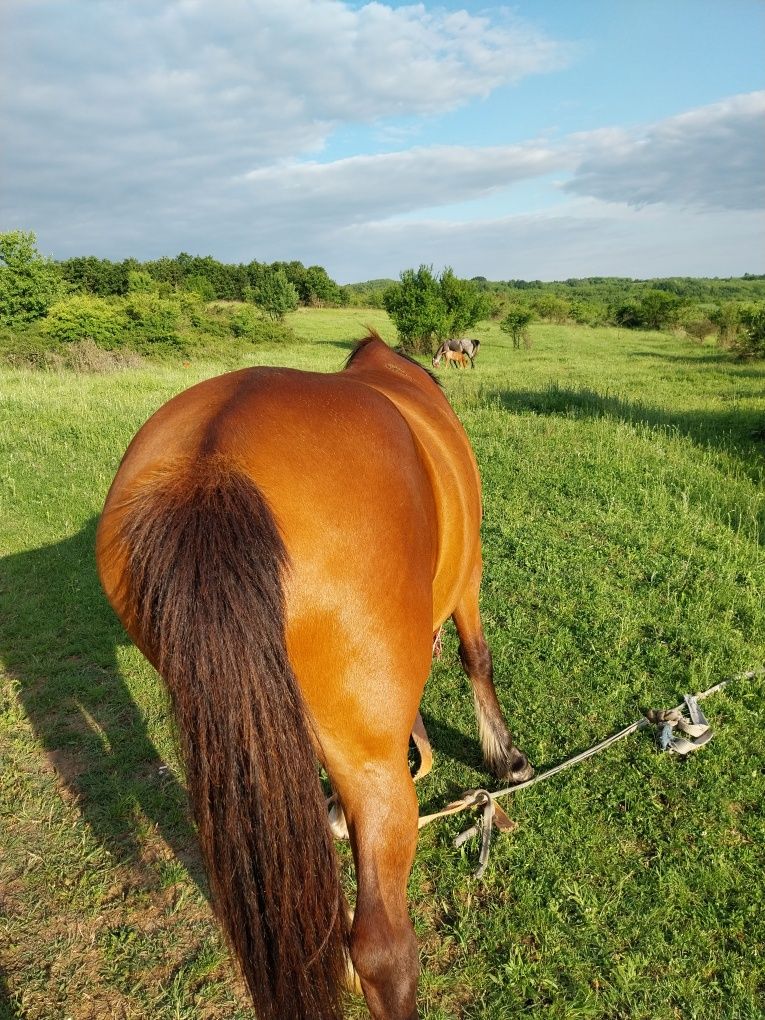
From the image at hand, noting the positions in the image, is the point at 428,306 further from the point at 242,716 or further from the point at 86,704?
the point at 242,716

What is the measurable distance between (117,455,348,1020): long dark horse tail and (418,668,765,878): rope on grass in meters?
1.14

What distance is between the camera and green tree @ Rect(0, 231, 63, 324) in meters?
30.0

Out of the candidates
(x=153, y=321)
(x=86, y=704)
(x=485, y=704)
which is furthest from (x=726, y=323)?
(x=86, y=704)

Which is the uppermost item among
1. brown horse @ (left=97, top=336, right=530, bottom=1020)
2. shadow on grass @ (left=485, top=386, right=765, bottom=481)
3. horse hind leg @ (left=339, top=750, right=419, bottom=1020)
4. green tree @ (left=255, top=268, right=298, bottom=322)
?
green tree @ (left=255, top=268, right=298, bottom=322)

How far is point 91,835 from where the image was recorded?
2760mm

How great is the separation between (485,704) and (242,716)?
2.10 metres

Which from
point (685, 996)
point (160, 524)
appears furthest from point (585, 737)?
point (160, 524)

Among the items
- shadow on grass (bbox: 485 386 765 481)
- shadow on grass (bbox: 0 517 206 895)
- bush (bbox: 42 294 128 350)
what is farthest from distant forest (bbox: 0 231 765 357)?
shadow on grass (bbox: 0 517 206 895)

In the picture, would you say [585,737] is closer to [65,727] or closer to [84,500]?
[65,727]

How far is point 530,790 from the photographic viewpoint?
2.93m

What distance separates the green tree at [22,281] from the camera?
29984mm

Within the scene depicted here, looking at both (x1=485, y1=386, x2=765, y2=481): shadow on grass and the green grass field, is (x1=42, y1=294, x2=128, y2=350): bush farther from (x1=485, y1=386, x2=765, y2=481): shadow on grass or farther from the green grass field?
the green grass field

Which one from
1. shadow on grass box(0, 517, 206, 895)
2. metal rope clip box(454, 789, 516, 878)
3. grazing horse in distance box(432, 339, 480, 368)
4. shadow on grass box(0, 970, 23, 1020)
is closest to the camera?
shadow on grass box(0, 970, 23, 1020)

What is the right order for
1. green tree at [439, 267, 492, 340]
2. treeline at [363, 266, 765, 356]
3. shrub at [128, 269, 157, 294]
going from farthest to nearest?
shrub at [128, 269, 157, 294] → green tree at [439, 267, 492, 340] → treeline at [363, 266, 765, 356]
